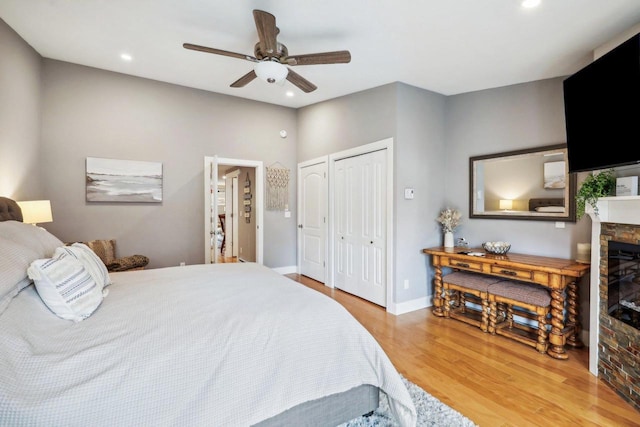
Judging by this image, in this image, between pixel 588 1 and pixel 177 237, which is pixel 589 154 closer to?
pixel 588 1

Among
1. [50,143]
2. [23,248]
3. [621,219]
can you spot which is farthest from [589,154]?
[50,143]

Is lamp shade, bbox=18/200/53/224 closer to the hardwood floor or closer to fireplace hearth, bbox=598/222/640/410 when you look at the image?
the hardwood floor

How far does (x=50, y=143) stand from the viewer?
3625 mm

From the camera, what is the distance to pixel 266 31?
221 cm

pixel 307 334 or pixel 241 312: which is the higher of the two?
pixel 241 312

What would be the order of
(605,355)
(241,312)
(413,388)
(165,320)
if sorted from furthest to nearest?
(605,355) < (413,388) < (241,312) < (165,320)

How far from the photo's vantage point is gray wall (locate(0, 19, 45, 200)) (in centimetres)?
279

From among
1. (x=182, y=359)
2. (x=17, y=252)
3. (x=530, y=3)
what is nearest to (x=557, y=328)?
(x=530, y=3)

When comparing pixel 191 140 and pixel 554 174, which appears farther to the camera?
pixel 191 140

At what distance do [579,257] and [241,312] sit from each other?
3141 mm

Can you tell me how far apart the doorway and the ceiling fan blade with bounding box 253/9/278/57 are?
5.97 feet

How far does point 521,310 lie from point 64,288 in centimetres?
395

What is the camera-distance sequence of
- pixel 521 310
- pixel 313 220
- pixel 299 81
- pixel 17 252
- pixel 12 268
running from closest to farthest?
pixel 12 268 < pixel 17 252 < pixel 299 81 < pixel 521 310 < pixel 313 220

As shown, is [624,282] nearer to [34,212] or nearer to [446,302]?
[446,302]
